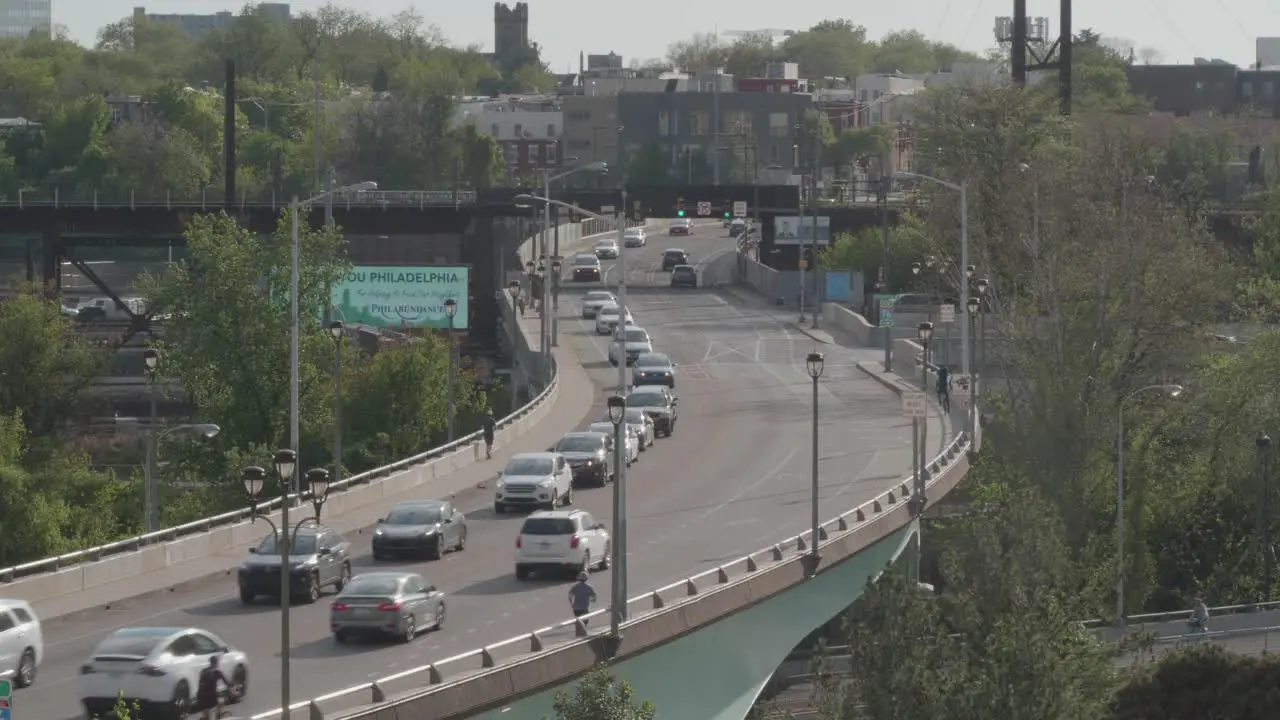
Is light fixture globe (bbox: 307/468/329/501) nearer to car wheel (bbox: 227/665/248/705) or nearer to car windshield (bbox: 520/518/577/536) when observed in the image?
car wheel (bbox: 227/665/248/705)

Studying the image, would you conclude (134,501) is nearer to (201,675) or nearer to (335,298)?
(335,298)

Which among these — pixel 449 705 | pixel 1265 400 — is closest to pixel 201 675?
pixel 449 705

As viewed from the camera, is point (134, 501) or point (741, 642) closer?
point (741, 642)

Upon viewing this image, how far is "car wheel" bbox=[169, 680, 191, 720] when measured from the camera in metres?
28.1

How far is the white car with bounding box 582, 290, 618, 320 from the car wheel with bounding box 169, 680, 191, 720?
76017mm

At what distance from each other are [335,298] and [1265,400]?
40455 millimetres

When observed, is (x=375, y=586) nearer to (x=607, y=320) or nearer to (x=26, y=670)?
(x=26, y=670)

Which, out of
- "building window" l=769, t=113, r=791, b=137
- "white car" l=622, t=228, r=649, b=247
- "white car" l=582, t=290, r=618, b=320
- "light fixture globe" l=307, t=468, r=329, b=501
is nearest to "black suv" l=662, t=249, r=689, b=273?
"white car" l=622, t=228, r=649, b=247

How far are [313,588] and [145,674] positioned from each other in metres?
11.1

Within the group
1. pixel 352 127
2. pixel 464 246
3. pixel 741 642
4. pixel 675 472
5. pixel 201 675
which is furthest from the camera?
pixel 352 127

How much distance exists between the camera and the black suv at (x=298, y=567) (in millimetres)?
38406

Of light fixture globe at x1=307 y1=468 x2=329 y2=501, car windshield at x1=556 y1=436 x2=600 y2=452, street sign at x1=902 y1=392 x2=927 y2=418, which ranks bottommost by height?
car windshield at x1=556 y1=436 x2=600 y2=452

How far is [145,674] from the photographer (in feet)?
91.3

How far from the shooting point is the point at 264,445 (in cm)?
6712
